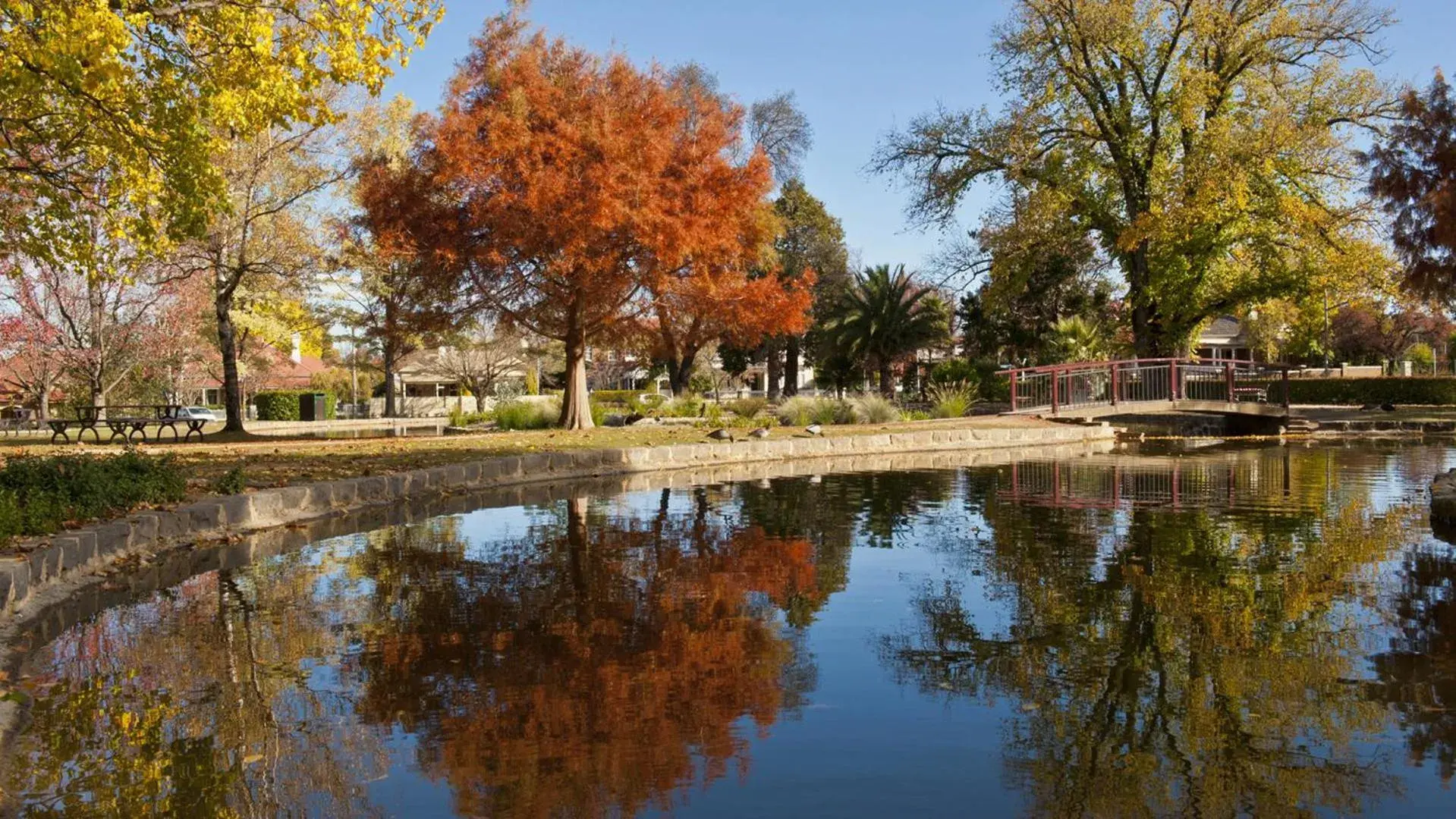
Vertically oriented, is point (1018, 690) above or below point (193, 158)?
below

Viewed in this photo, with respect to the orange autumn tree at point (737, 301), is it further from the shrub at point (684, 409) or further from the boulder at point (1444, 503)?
the boulder at point (1444, 503)

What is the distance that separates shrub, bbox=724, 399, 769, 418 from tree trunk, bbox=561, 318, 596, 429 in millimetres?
5108

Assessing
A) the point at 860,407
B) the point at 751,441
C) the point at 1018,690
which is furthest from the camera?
the point at 860,407

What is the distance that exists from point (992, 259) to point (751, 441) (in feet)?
52.5

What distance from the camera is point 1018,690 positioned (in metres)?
5.14

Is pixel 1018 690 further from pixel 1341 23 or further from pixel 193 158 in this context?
pixel 1341 23

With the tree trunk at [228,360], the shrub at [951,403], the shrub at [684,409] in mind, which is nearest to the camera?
the tree trunk at [228,360]

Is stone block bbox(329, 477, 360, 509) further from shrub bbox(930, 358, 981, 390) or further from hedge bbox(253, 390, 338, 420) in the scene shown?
hedge bbox(253, 390, 338, 420)

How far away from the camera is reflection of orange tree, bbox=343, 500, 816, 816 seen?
4.18m

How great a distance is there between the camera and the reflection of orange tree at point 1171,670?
395cm

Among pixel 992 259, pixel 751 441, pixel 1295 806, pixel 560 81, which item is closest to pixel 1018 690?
pixel 1295 806

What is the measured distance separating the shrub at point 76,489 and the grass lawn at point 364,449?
2.62ft

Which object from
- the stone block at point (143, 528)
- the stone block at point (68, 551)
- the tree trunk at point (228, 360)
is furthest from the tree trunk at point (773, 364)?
the stone block at point (68, 551)

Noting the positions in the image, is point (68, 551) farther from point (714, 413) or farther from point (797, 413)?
point (714, 413)
